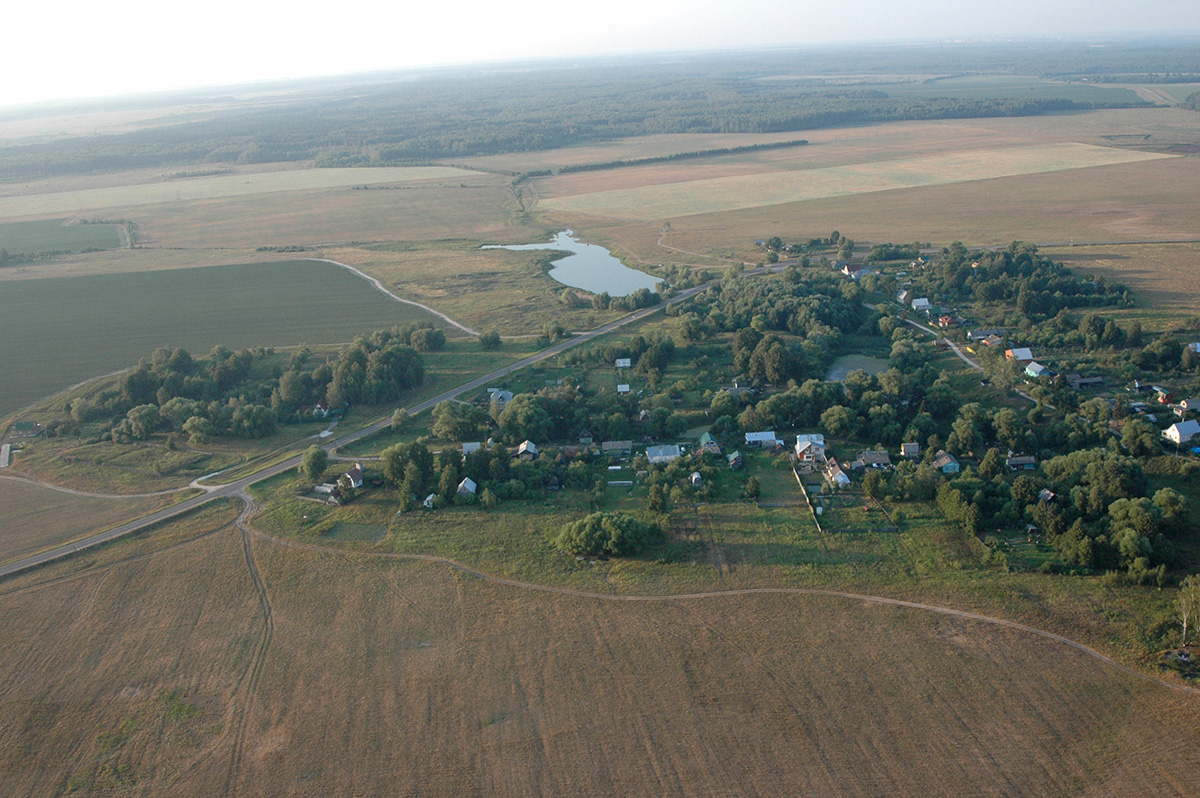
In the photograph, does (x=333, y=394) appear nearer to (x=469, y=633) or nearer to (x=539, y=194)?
(x=469, y=633)

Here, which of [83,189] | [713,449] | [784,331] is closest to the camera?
[713,449]

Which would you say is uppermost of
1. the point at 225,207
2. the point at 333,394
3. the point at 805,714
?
the point at 225,207

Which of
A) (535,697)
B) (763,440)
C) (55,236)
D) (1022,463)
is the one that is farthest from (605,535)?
(55,236)

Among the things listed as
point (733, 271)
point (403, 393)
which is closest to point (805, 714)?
point (403, 393)

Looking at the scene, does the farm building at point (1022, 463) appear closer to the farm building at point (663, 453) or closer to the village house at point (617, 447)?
the farm building at point (663, 453)

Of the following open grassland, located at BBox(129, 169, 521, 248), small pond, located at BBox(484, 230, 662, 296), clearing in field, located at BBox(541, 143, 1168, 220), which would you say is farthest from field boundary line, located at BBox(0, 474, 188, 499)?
clearing in field, located at BBox(541, 143, 1168, 220)
